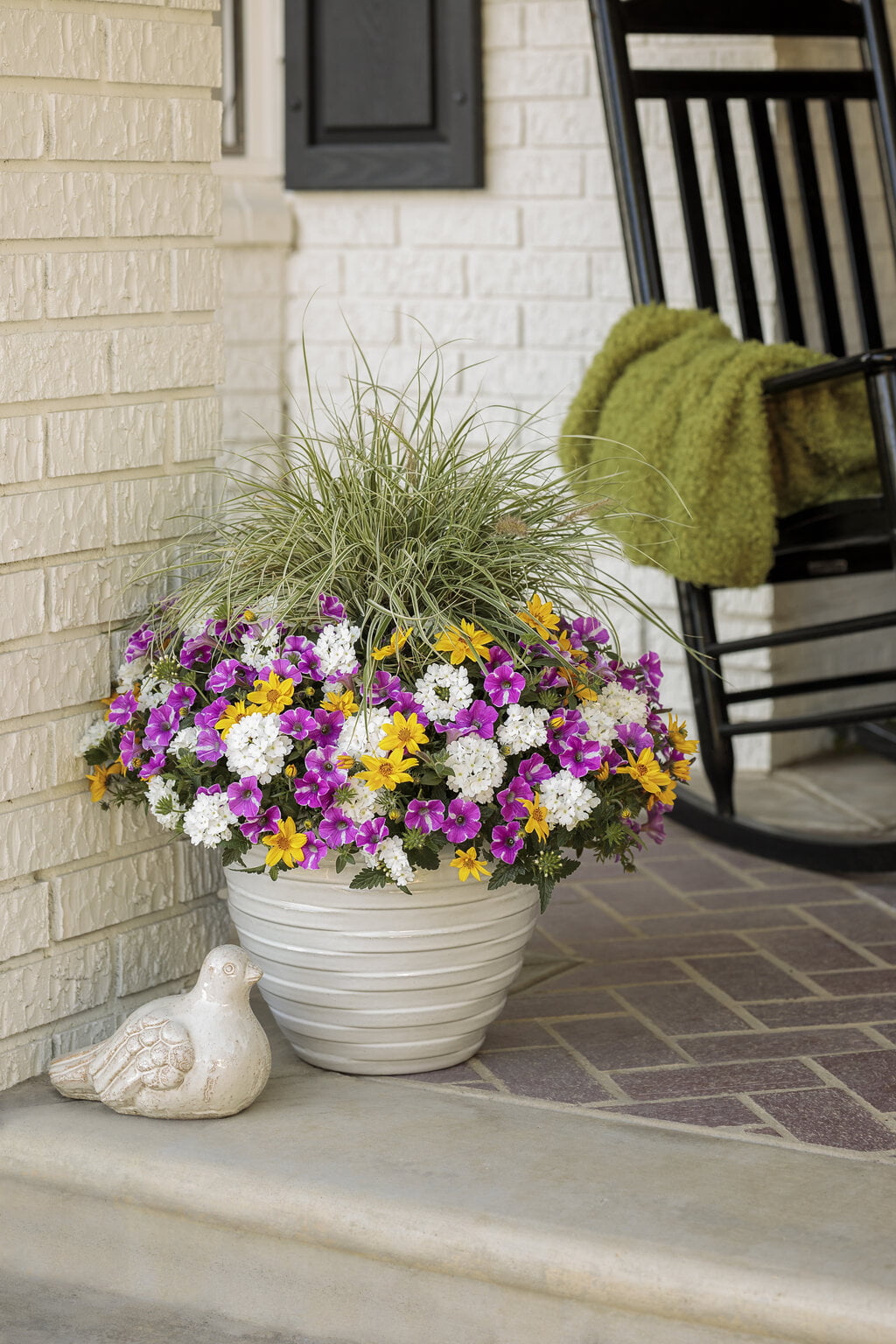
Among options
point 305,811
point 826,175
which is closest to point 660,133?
point 826,175

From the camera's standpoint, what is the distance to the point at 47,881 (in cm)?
179

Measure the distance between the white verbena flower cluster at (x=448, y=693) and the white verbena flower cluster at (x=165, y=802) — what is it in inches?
11.3

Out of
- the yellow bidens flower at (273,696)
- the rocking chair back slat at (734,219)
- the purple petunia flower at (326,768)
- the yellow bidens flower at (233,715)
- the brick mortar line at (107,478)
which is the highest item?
the rocking chair back slat at (734,219)

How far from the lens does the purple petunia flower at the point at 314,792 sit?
161 cm

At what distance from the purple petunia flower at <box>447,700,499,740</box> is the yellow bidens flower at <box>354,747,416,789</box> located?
0.19ft

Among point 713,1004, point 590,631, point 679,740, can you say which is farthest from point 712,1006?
point 590,631

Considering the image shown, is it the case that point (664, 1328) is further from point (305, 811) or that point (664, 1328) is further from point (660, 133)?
point (660, 133)

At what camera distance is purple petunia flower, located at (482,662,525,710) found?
1631mm

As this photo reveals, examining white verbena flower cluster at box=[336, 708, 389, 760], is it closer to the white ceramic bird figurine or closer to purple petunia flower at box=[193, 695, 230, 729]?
purple petunia flower at box=[193, 695, 230, 729]

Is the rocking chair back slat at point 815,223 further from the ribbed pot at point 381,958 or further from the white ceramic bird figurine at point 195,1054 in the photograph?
the white ceramic bird figurine at point 195,1054

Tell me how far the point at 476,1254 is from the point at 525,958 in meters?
0.78

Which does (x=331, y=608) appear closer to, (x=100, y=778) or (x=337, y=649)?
(x=337, y=649)

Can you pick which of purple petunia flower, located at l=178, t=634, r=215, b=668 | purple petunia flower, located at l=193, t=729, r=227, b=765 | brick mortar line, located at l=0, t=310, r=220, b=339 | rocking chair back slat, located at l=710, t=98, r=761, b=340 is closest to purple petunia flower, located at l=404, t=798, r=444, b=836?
purple petunia flower, located at l=193, t=729, r=227, b=765

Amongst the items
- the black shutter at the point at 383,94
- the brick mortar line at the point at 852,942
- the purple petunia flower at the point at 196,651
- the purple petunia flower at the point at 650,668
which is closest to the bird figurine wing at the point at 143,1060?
the purple petunia flower at the point at 196,651
